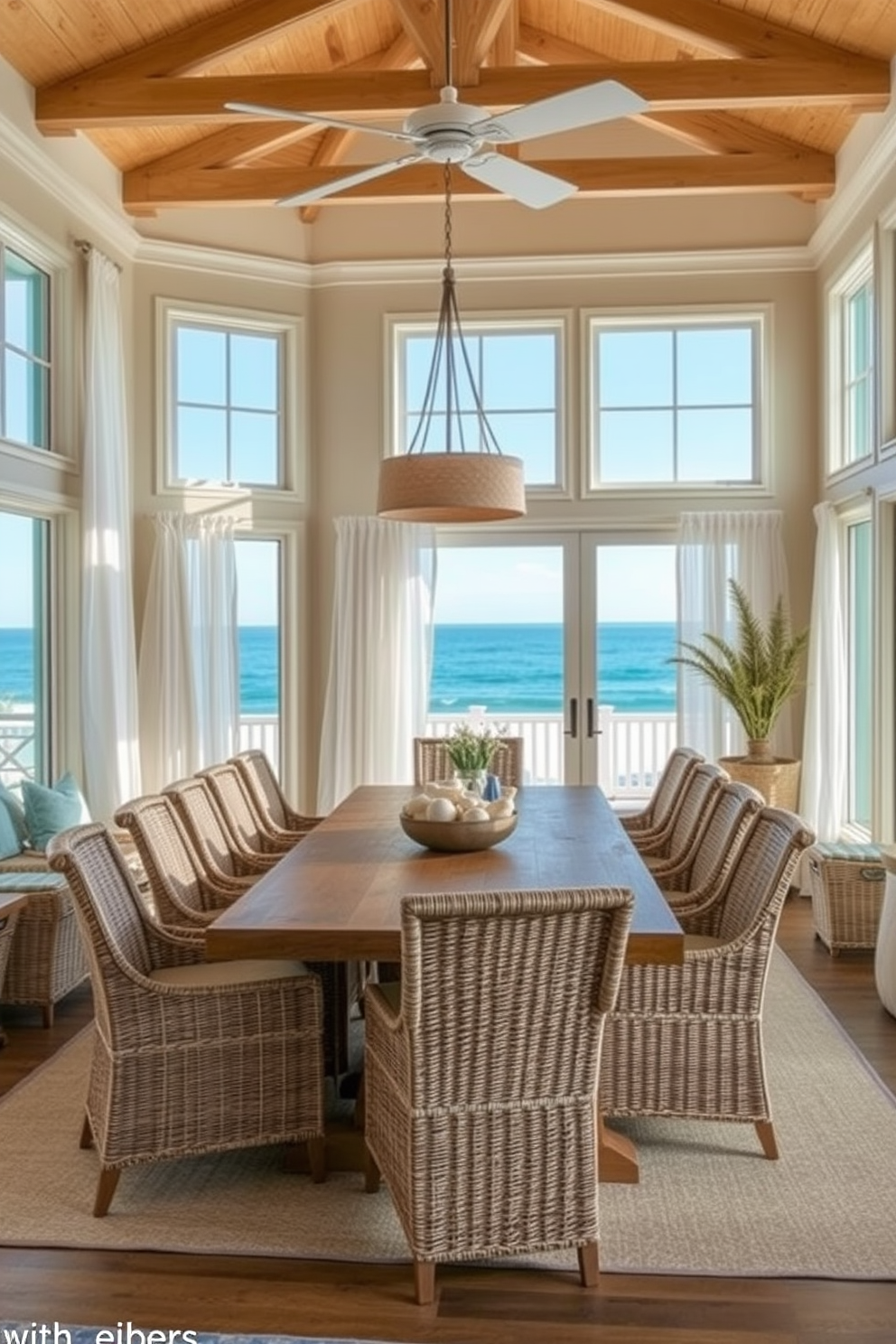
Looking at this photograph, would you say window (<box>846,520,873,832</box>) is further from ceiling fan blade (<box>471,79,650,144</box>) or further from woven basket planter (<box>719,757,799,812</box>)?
ceiling fan blade (<box>471,79,650,144</box>)

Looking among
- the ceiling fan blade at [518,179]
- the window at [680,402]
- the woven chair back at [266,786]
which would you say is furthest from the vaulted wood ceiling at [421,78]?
the woven chair back at [266,786]

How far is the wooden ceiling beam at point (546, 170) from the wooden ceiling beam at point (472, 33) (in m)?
0.90

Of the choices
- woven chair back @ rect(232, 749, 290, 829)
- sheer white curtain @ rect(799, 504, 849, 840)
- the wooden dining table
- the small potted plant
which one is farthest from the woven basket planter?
woven chair back @ rect(232, 749, 290, 829)

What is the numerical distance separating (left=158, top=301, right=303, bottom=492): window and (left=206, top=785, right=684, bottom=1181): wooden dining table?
3138 millimetres

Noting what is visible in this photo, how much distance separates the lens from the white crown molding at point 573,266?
6723 mm

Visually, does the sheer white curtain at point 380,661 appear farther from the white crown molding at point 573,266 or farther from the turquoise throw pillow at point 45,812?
the turquoise throw pillow at point 45,812

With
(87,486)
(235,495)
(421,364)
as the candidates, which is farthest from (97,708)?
(421,364)

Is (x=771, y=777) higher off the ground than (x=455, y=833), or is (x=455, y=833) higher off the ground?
(x=455, y=833)

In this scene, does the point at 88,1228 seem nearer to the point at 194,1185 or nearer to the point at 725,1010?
the point at 194,1185

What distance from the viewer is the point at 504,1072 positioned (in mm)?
2369

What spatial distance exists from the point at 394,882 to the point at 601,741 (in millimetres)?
4060

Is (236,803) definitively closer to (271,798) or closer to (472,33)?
(271,798)

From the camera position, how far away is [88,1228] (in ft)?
8.90

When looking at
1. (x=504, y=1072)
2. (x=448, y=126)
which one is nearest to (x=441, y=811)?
(x=504, y=1072)
